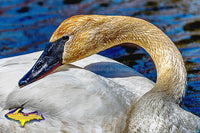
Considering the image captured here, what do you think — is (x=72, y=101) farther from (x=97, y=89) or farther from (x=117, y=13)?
(x=117, y=13)

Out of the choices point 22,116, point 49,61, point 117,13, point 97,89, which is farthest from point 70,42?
point 117,13

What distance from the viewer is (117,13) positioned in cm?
735

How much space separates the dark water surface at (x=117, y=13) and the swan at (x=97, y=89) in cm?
119

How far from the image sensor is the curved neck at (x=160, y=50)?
136 inches

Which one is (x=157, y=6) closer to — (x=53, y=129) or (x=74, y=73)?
(x=74, y=73)

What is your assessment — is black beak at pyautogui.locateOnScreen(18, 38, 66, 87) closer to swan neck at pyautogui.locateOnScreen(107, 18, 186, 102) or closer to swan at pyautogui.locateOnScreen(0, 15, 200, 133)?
swan at pyautogui.locateOnScreen(0, 15, 200, 133)

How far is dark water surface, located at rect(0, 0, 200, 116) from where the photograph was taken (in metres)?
5.56

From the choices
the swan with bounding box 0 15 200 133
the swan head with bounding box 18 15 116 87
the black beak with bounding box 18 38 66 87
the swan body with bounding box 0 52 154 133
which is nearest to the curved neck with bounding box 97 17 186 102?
the swan with bounding box 0 15 200 133

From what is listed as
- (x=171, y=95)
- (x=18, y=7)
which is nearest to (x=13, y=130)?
(x=171, y=95)

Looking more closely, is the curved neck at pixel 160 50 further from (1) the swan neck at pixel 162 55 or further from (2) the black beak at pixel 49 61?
(2) the black beak at pixel 49 61

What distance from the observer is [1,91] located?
11.3 feet

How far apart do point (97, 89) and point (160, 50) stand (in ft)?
2.59

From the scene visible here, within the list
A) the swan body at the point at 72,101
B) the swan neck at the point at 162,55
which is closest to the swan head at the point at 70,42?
the swan body at the point at 72,101

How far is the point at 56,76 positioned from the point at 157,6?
15.2 ft
